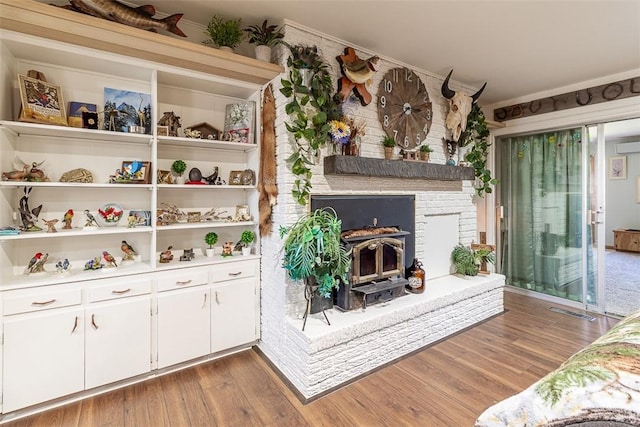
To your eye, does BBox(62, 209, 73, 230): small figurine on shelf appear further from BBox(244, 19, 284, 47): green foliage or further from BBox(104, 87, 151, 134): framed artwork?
BBox(244, 19, 284, 47): green foliage

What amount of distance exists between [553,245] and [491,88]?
85.5 inches

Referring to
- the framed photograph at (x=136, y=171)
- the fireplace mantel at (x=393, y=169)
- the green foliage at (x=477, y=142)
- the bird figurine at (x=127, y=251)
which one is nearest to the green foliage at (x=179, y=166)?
the framed photograph at (x=136, y=171)

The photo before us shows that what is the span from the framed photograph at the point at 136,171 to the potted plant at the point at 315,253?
3.54ft

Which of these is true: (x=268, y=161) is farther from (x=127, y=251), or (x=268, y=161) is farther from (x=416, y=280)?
(x=416, y=280)

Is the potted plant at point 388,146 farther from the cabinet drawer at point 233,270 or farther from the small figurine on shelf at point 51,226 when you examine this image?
the small figurine on shelf at point 51,226

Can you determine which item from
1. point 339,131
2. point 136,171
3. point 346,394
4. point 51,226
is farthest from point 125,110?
point 346,394

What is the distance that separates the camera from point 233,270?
2.48m

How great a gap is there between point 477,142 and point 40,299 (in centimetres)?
439

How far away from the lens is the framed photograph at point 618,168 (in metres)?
4.35

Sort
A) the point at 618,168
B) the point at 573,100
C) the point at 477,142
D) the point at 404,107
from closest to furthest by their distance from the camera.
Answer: the point at 404,107 → the point at 573,100 → the point at 477,142 → the point at 618,168

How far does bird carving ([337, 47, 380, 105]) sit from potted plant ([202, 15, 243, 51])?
32.5 inches

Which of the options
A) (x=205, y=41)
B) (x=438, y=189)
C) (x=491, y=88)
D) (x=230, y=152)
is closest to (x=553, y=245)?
(x=438, y=189)

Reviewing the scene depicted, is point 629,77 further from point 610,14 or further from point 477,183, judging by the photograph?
point 477,183

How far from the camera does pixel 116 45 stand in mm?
1909
